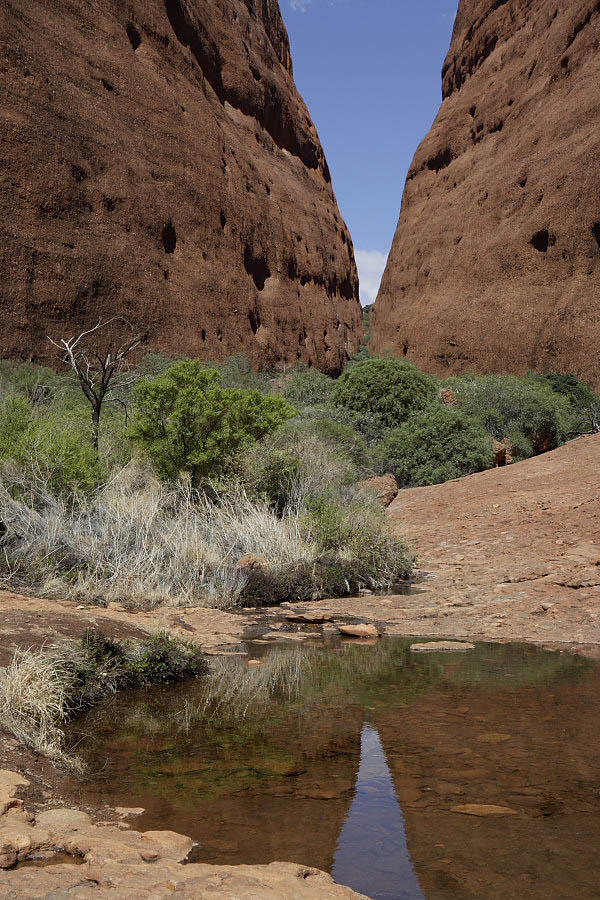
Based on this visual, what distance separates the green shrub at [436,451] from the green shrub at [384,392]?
3.15 meters

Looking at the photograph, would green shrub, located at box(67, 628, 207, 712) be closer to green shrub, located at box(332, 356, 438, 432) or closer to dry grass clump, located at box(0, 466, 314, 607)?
dry grass clump, located at box(0, 466, 314, 607)

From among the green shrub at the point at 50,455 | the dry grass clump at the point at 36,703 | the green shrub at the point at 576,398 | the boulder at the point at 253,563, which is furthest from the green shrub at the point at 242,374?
the dry grass clump at the point at 36,703

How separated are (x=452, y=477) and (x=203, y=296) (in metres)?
19.5

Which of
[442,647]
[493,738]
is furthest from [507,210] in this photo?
[493,738]

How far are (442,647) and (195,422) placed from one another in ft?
17.8

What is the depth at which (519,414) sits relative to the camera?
81.0ft

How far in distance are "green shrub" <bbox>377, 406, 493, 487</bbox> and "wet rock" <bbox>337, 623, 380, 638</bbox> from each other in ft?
38.8

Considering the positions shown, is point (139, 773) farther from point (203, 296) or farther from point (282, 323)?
point (282, 323)

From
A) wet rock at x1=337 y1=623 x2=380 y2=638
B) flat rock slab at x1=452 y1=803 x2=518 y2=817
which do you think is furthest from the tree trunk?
flat rock slab at x1=452 y1=803 x2=518 y2=817

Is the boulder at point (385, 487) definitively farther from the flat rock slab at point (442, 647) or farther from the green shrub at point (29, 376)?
the green shrub at point (29, 376)

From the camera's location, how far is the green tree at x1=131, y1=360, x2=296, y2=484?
1063 cm

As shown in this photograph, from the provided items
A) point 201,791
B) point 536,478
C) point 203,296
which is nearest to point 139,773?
point 201,791

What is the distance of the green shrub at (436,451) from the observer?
1883 centimetres

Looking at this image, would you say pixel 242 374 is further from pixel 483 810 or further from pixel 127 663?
pixel 483 810
